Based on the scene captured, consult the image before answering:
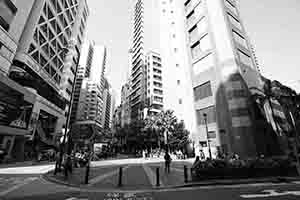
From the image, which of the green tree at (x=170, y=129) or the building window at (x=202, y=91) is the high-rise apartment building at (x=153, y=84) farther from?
the building window at (x=202, y=91)

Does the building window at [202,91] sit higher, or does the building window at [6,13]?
the building window at [6,13]

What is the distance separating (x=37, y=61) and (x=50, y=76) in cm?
688

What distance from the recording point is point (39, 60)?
40688 millimetres

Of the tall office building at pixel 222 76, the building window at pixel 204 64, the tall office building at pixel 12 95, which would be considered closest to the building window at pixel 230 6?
the tall office building at pixel 222 76

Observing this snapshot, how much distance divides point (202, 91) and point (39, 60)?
4227 cm

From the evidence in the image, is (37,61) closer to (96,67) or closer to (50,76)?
(50,76)

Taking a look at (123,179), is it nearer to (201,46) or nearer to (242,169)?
(242,169)

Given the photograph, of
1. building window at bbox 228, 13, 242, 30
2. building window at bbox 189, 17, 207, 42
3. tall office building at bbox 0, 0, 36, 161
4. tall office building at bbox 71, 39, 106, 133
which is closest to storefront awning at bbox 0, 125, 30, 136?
tall office building at bbox 0, 0, 36, 161

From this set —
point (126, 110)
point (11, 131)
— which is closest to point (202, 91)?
point (11, 131)

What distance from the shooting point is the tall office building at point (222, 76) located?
2308cm

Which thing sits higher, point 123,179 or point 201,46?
point 201,46

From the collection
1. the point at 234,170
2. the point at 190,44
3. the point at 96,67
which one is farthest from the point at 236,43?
the point at 96,67

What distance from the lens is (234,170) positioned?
34.1 ft

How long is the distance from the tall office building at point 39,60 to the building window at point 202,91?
23350mm
